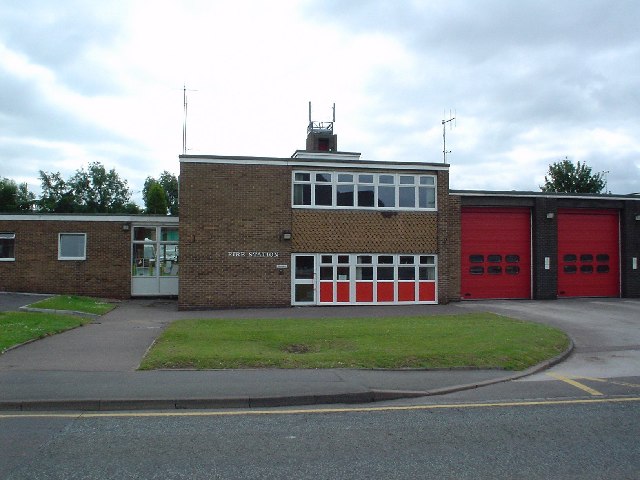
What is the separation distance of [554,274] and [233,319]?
13.5 m

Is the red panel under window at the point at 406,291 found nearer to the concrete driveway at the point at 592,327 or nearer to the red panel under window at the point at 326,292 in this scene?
the concrete driveway at the point at 592,327

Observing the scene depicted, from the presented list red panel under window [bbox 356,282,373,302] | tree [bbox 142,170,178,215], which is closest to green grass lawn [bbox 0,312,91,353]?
red panel under window [bbox 356,282,373,302]

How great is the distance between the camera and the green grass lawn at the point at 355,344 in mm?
9906

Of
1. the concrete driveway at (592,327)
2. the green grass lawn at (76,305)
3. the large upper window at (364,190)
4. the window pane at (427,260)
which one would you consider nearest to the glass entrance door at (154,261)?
the green grass lawn at (76,305)

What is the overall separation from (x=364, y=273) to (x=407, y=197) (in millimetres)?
3237

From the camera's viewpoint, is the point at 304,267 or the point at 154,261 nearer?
the point at 304,267

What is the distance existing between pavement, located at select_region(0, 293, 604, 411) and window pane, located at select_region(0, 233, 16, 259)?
13.1 m

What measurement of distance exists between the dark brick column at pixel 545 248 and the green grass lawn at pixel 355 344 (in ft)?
26.8

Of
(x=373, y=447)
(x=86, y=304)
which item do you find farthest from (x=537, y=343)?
(x=86, y=304)

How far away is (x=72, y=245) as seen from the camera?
23.6m

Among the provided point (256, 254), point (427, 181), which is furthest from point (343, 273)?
point (427, 181)

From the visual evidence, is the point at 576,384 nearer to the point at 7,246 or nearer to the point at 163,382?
the point at 163,382

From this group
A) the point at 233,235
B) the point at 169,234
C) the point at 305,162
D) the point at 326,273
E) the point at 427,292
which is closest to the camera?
the point at 233,235

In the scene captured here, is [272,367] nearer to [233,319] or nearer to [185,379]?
[185,379]
